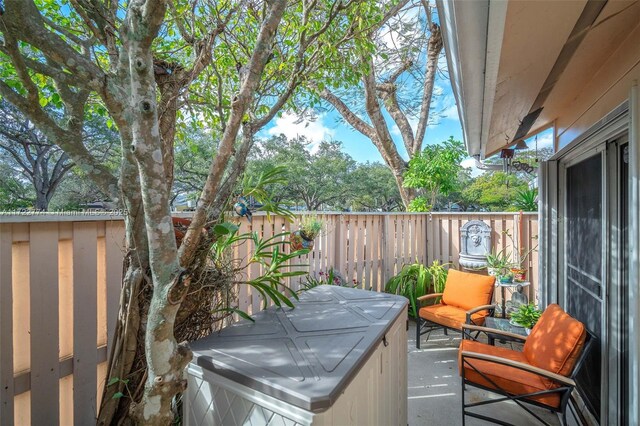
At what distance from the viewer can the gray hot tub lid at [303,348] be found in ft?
3.25

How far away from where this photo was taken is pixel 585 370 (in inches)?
92.1

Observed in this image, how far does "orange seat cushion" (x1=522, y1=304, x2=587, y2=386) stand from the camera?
6.39 feet

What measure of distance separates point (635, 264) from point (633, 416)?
74 centimetres

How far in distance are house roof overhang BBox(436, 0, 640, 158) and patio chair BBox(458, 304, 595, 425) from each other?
1632mm

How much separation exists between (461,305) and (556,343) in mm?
1539

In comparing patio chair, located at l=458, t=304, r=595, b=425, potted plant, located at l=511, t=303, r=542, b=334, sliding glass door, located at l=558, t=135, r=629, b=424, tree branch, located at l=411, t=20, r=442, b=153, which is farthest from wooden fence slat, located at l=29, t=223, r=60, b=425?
tree branch, located at l=411, t=20, r=442, b=153

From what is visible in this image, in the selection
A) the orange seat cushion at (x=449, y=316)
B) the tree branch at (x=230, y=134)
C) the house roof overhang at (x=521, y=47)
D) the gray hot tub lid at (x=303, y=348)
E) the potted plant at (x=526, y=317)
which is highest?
the house roof overhang at (x=521, y=47)

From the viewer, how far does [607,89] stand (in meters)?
1.92

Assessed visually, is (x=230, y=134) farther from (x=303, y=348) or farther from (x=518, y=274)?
(x=518, y=274)

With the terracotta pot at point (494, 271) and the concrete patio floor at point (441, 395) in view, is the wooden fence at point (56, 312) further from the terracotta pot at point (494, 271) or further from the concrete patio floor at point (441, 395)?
the terracotta pot at point (494, 271)

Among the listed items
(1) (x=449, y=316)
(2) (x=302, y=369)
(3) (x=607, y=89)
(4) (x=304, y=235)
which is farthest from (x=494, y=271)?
(2) (x=302, y=369)

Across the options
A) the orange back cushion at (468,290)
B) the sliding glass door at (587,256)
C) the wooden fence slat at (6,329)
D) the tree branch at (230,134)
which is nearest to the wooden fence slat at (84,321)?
the wooden fence slat at (6,329)

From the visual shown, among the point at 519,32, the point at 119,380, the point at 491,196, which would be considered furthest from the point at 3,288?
the point at 491,196

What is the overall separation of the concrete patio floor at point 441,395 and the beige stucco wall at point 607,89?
2.38m
